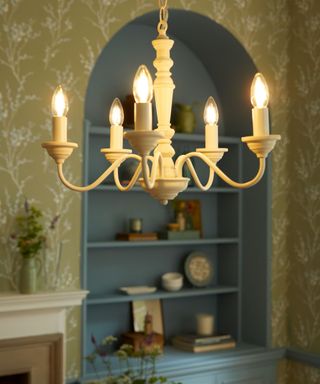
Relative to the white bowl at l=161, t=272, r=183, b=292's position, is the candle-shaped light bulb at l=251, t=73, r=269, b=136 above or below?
above

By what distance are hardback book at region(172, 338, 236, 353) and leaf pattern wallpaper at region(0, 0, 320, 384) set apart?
28cm

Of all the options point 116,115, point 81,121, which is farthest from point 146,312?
Result: point 116,115

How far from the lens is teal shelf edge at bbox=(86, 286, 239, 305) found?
157 inches

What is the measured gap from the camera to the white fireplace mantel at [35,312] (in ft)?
10.8

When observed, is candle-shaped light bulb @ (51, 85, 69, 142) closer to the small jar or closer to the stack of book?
the small jar

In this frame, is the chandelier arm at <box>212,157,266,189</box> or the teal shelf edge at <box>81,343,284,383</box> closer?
the chandelier arm at <box>212,157,266,189</box>

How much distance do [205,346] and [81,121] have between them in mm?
1562

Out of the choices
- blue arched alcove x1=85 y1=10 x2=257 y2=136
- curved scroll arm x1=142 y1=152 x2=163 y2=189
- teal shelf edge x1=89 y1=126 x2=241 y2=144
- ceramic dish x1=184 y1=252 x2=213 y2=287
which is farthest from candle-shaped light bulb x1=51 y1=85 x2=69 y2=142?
ceramic dish x1=184 y1=252 x2=213 y2=287

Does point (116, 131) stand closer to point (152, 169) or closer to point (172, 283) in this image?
point (152, 169)

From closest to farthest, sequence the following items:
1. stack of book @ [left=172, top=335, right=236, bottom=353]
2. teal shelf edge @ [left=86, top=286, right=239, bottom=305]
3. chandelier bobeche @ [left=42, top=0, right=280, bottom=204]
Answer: chandelier bobeche @ [left=42, top=0, right=280, bottom=204] → teal shelf edge @ [left=86, top=286, right=239, bottom=305] → stack of book @ [left=172, top=335, right=236, bottom=353]

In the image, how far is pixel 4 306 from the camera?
326 cm

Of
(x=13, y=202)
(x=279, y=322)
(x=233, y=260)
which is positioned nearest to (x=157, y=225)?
(x=233, y=260)

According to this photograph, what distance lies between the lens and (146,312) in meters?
4.34

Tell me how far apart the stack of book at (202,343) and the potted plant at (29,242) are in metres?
1.24
